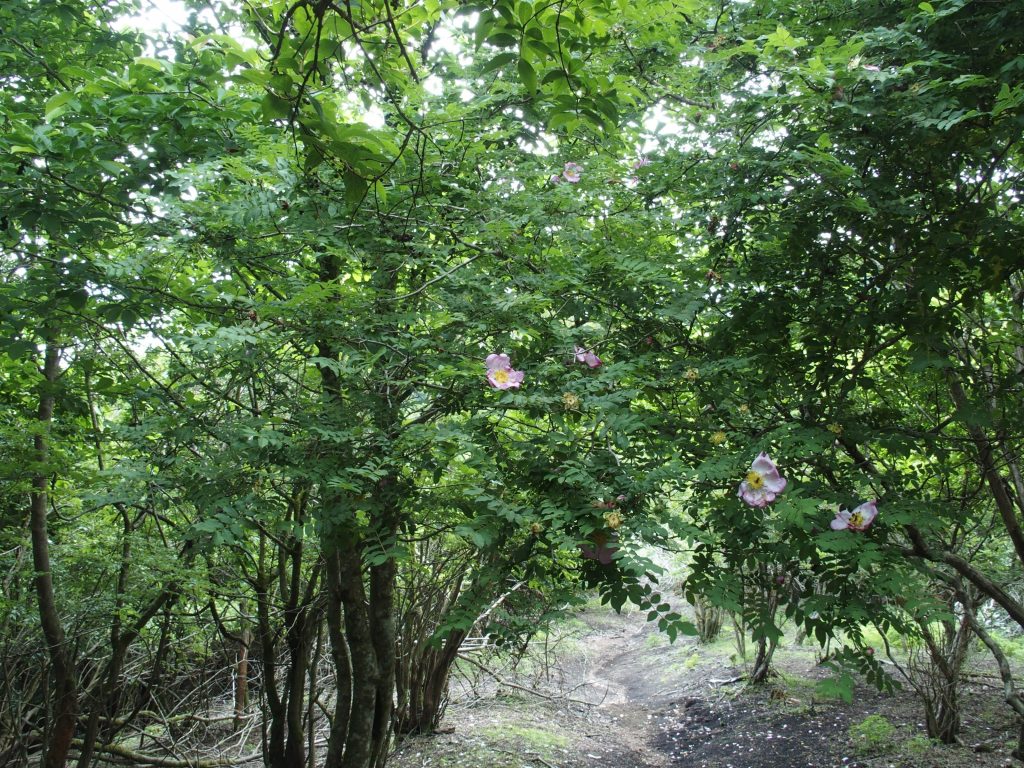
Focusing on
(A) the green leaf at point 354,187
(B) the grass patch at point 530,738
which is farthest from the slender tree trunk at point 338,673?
(A) the green leaf at point 354,187

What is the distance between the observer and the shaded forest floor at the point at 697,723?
4465 mm

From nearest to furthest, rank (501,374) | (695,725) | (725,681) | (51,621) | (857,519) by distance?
(857,519), (501,374), (51,621), (695,725), (725,681)

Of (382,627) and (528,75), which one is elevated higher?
(528,75)

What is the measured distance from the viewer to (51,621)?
3602 millimetres

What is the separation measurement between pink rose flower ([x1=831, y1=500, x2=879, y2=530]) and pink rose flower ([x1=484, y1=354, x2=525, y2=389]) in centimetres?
94

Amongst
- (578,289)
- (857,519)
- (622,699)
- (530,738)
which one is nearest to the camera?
(857,519)

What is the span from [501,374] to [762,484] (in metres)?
0.78

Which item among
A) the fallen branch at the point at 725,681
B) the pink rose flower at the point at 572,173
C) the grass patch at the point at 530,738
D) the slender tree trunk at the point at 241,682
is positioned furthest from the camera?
the fallen branch at the point at 725,681

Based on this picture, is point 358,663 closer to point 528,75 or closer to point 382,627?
point 382,627

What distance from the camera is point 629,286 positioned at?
2367mm

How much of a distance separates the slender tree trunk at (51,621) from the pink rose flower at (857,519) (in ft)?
11.4

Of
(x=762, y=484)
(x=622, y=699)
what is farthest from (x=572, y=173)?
(x=622, y=699)

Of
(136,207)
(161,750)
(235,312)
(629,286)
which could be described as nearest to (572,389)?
(629,286)

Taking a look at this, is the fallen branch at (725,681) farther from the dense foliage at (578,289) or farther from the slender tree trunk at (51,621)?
the slender tree trunk at (51,621)
